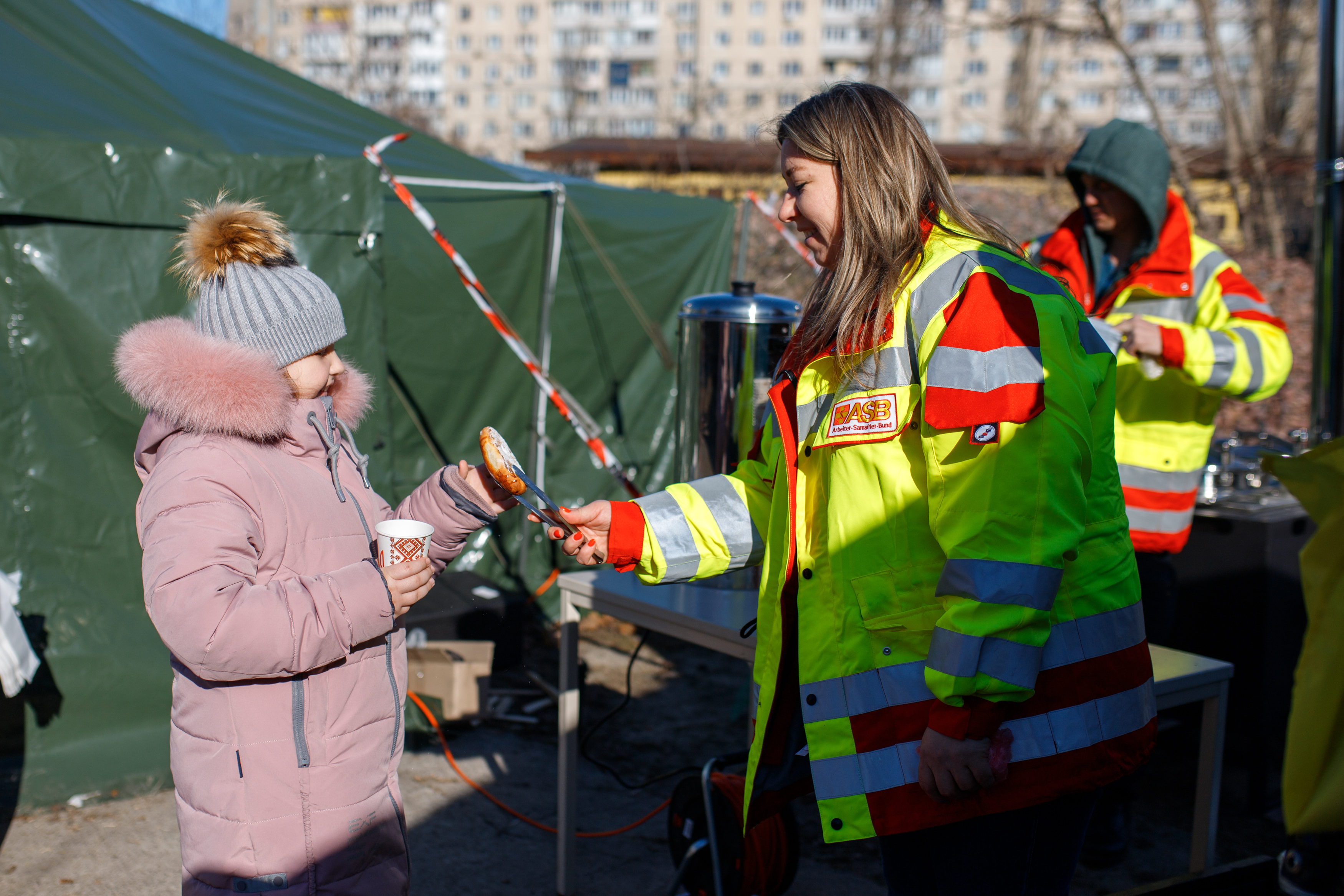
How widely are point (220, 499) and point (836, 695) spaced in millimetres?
1103

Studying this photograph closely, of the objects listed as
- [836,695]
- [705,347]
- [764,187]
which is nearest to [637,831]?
[705,347]

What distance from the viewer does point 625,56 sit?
63281 millimetres

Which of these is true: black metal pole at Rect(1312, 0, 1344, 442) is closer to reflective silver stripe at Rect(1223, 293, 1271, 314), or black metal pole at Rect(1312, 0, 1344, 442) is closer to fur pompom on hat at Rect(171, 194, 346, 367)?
reflective silver stripe at Rect(1223, 293, 1271, 314)

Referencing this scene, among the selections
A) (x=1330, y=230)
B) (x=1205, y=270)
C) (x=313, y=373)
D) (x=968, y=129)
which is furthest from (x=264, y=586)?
(x=968, y=129)

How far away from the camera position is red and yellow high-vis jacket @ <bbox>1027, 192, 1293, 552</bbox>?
3.16 meters

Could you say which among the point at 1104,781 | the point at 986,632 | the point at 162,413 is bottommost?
the point at 1104,781

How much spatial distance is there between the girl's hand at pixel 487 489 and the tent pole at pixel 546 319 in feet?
10.8

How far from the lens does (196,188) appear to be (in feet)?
12.7

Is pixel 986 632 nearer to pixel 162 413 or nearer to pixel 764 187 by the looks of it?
pixel 162 413

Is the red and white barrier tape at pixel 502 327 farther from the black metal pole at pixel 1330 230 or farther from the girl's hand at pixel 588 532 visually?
the black metal pole at pixel 1330 230

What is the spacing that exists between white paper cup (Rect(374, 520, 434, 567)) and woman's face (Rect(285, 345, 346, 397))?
1.26 feet

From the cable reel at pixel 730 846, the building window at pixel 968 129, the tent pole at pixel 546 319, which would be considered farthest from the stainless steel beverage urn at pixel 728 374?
the building window at pixel 968 129

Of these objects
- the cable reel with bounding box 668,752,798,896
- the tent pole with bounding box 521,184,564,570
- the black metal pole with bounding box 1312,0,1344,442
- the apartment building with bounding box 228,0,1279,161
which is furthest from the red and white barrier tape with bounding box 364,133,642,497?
the apartment building with bounding box 228,0,1279,161

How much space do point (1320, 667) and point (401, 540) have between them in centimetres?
238
